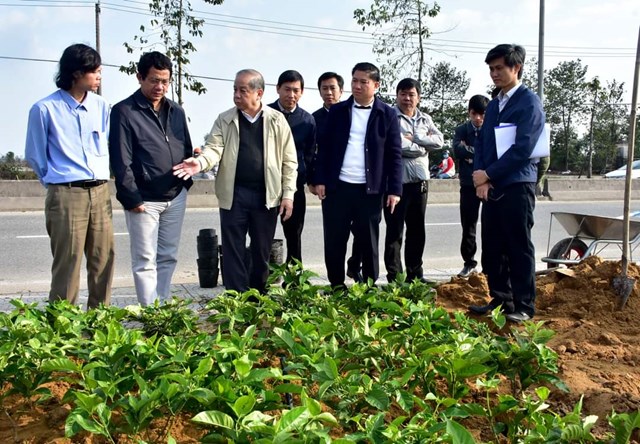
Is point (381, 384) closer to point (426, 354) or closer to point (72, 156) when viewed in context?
point (426, 354)

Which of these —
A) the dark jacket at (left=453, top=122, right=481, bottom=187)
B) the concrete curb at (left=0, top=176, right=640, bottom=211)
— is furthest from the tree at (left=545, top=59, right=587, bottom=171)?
the dark jacket at (left=453, top=122, right=481, bottom=187)

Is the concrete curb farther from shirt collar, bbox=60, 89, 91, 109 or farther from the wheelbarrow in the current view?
shirt collar, bbox=60, 89, 91, 109

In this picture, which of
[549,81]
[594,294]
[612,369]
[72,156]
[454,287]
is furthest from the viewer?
[549,81]

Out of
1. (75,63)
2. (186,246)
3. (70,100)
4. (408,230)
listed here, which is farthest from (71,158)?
(186,246)

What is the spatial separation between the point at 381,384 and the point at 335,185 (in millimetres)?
2914

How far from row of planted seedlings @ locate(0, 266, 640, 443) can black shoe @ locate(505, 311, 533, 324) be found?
1009mm

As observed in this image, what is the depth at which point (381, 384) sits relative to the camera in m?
2.62

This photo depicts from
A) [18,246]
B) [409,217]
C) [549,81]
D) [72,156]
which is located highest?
[549,81]

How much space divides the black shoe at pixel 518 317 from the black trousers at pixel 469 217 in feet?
7.87

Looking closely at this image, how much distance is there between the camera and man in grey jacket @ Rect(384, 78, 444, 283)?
6.21m

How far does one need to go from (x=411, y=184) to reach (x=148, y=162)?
2.60 m

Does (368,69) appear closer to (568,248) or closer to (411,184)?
(411,184)

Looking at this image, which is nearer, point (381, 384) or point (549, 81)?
point (381, 384)

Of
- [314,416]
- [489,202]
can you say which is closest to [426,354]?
[314,416]
